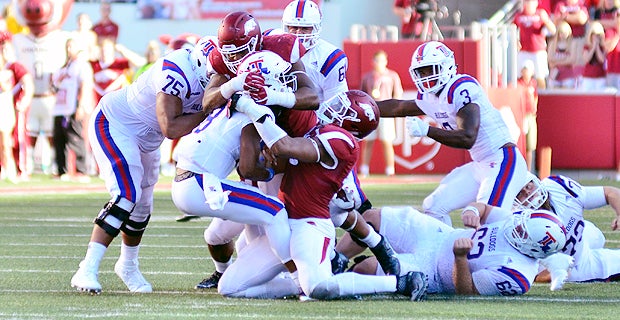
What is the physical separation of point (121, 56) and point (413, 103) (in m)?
9.47

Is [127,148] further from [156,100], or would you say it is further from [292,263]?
[292,263]

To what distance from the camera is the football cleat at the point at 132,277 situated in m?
6.78

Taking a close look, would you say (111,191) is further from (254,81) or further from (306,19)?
(306,19)

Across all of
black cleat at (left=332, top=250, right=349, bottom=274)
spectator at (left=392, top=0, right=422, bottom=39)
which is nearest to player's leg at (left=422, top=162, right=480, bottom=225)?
black cleat at (left=332, top=250, right=349, bottom=274)

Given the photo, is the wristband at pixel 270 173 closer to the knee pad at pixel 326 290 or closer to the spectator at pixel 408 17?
the knee pad at pixel 326 290

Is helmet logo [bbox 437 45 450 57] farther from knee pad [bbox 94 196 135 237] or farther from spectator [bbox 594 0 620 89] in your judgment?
spectator [bbox 594 0 620 89]

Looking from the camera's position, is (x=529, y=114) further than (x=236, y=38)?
Yes

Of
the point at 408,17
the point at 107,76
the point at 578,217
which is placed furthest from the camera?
the point at 408,17

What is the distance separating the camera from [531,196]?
7.44 metres

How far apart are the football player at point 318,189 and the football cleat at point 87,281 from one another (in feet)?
2.02

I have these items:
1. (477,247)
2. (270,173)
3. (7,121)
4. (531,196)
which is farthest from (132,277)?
(7,121)

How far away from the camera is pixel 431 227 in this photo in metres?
6.93

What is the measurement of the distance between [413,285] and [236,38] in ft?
4.72

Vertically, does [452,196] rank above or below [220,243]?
below
